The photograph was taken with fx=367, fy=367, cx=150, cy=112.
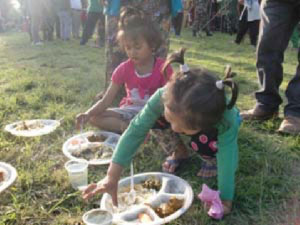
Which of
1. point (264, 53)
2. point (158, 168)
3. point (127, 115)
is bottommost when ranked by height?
point (158, 168)

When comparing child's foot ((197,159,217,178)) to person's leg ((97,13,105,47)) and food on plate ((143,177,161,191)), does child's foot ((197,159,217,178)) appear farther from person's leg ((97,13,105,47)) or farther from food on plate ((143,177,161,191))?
person's leg ((97,13,105,47))

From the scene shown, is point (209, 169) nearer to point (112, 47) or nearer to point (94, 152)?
point (94, 152)

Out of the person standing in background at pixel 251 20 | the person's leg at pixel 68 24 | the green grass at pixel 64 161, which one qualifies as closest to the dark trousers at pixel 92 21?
the person's leg at pixel 68 24

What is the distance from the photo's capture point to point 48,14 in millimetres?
8547

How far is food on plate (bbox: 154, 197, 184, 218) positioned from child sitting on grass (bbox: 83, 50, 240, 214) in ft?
0.69

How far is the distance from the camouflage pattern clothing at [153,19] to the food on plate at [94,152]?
2.92ft

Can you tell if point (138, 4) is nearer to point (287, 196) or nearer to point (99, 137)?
point (99, 137)

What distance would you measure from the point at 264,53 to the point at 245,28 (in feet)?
17.9

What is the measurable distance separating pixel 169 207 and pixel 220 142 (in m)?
0.39

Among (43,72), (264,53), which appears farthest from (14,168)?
(43,72)

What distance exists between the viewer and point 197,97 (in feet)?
4.64

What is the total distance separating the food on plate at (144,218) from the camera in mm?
1636

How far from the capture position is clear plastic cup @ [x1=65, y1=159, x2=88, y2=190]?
192cm

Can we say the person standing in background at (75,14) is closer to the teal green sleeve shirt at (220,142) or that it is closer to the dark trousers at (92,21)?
the dark trousers at (92,21)
